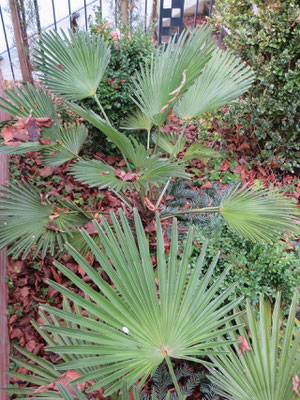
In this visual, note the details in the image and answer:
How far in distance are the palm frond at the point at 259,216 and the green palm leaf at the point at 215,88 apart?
614mm

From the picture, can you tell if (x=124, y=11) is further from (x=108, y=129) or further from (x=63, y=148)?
(x=108, y=129)

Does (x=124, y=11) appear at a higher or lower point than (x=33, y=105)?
higher

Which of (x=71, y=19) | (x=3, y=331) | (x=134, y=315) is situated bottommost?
(x=3, y=331)

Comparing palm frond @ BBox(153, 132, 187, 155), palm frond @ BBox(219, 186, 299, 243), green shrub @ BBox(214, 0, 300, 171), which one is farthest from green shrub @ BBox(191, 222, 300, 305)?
green shrub @ BBox(214, 0, 300, 171)

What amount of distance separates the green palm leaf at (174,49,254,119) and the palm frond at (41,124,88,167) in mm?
710

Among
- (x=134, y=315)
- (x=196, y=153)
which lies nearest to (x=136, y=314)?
(x=134, y=315)

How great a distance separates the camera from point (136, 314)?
38.9 inches

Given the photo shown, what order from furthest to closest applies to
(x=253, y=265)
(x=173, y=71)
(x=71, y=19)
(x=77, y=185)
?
(x=71, y=19)
(x=77, y=185)
(x=253, y=265)
(x=173, y=71)

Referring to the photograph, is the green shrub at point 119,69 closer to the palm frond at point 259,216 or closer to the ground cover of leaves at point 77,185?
the ground cover of leaves at point 77,185

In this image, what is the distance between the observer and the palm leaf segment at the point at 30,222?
5.41 feet

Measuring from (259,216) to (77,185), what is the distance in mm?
1597

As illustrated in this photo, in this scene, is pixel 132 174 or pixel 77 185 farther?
pixel 77 185

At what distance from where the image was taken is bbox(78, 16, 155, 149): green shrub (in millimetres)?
2576

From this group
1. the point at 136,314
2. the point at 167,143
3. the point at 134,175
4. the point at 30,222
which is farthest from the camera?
the point at 167,143
